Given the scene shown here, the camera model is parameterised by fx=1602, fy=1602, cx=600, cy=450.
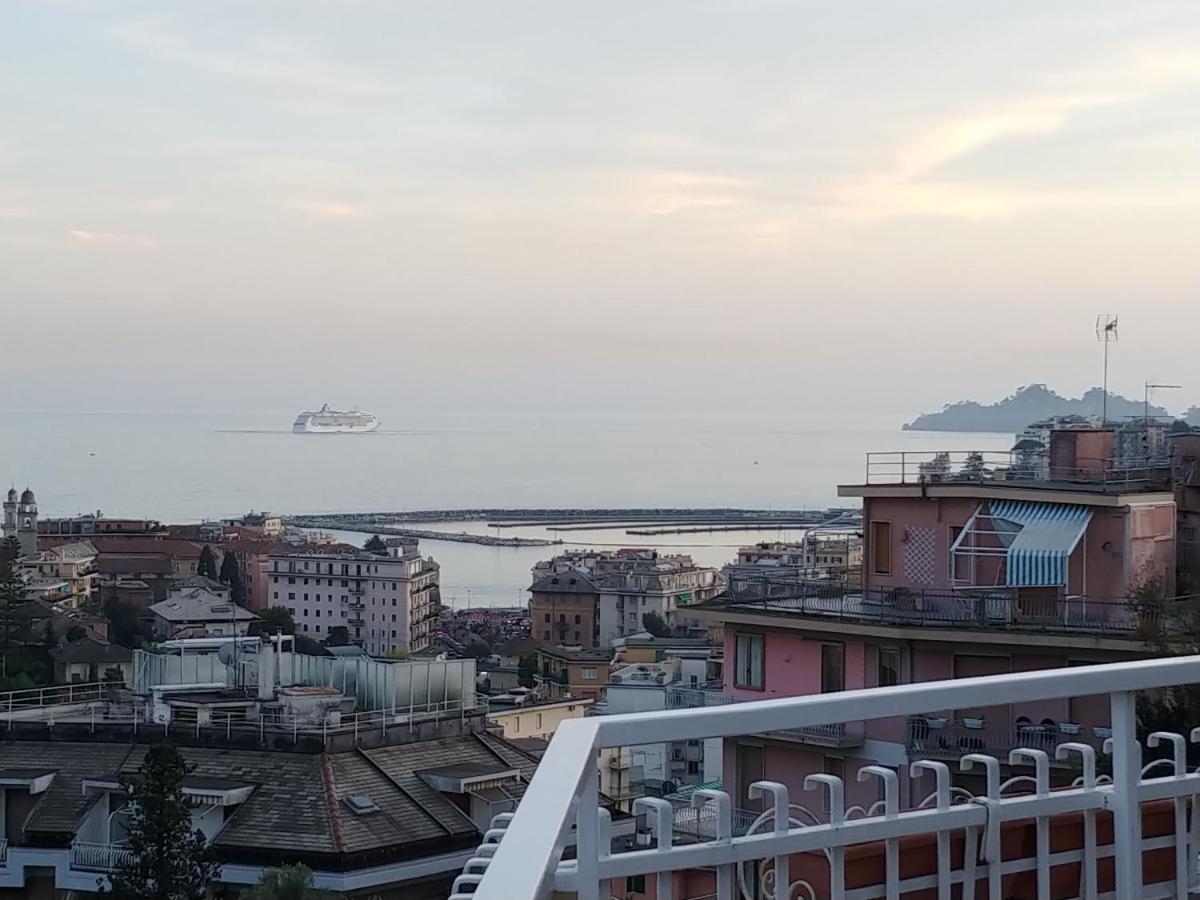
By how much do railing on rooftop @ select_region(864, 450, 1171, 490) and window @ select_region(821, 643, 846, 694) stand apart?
135 cm

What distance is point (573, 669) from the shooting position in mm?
40969

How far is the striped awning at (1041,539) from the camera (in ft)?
32.8

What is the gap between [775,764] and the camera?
9977mm

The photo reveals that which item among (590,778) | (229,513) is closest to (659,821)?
(590,778)

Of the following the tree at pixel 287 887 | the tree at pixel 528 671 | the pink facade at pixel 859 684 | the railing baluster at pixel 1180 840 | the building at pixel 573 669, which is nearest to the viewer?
the railing baluster at pixel 1180 840

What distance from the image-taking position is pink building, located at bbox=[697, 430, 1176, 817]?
31.0 ft

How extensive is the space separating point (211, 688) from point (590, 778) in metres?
14.6

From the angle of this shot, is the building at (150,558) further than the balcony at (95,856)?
Yes

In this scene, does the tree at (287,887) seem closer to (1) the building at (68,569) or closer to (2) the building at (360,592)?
(1) the building at (68,569)

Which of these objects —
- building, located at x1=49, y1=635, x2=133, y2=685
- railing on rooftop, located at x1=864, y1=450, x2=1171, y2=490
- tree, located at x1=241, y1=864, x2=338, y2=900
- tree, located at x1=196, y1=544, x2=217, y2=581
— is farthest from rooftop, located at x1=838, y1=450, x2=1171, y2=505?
tree, located at x1=196, y1=544, x2=217, y2=581

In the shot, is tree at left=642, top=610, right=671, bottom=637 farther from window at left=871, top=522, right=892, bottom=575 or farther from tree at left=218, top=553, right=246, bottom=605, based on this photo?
window at left=871, top=522, right=892, bottom=575

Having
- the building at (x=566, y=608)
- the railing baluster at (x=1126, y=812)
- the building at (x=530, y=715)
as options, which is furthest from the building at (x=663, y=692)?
the building at (x=566, y=608)

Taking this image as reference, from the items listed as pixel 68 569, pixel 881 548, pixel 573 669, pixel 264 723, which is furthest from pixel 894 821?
pixel 68 569

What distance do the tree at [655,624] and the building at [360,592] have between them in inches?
381
